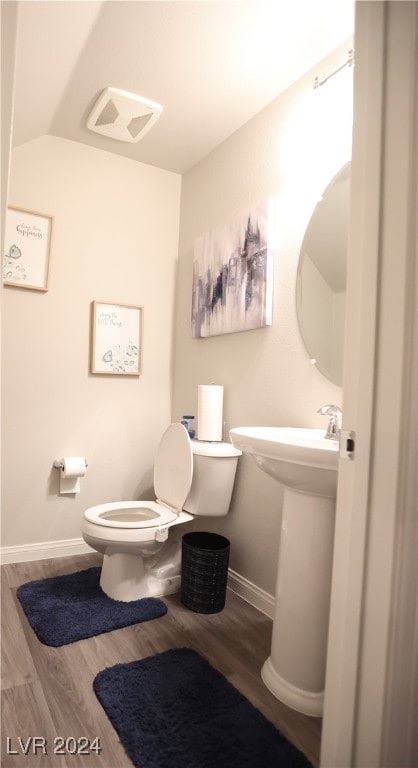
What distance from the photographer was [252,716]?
4.11 feet

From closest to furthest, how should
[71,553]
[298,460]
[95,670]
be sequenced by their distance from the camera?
[298,460] < [95,670] < [71,553]

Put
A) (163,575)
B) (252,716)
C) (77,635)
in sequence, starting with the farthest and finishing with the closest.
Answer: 1. (163,575)
2. (77,635)
3. (252,716)

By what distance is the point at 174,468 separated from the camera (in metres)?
2.12

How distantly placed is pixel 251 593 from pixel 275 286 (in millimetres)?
1453

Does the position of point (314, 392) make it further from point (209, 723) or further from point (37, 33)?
point (37, 33)

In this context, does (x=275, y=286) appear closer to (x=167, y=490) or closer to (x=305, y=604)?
(x=167, y=490)

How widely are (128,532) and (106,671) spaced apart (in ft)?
1.67

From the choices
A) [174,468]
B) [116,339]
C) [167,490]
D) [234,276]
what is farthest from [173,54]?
[167,490]

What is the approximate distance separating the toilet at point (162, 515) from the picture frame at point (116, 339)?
615mm

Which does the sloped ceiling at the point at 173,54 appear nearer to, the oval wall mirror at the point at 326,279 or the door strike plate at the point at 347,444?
the oval wall mirror at the point at 326,279

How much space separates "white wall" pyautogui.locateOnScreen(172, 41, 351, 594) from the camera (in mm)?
1717

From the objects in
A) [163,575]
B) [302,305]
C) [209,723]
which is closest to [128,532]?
[163,575]

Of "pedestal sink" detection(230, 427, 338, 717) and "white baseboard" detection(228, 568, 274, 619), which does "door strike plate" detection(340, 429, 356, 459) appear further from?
"white baseboard" detection(228, 568, 274, 619)

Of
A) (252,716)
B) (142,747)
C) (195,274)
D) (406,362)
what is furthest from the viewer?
(195,274)
